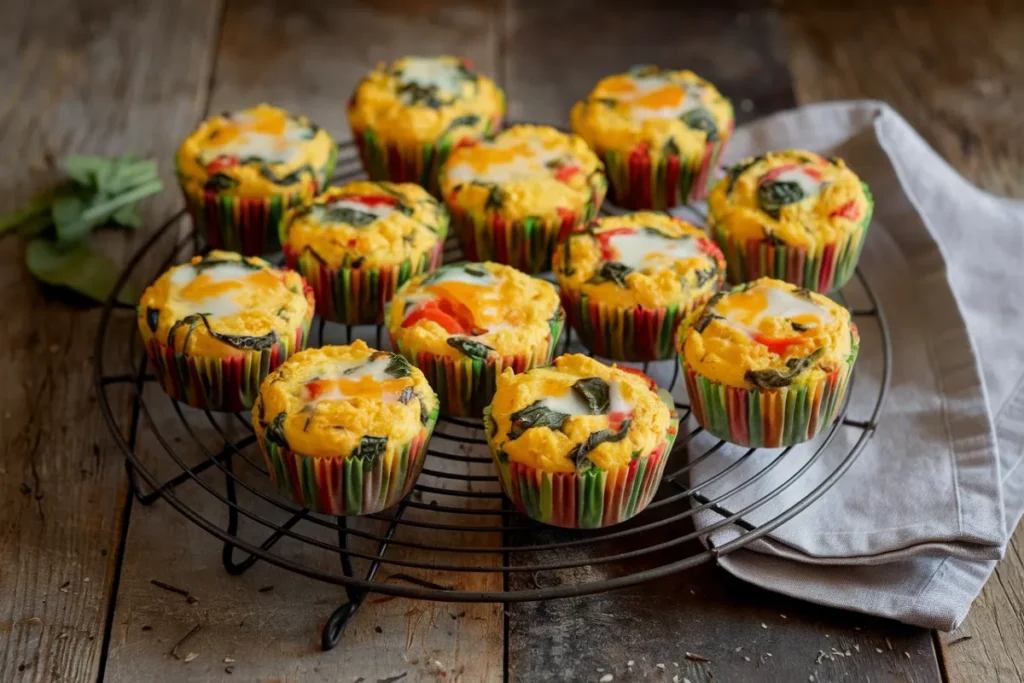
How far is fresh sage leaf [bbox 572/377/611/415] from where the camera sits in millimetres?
2719

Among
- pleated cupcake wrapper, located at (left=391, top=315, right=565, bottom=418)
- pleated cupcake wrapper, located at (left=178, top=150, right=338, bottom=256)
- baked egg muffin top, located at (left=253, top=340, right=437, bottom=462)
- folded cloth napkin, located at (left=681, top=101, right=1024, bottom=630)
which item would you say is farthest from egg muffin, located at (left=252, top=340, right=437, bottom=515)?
pleated cupcake wrapper, located at (left=178, top=150, right=338, bottom=256)

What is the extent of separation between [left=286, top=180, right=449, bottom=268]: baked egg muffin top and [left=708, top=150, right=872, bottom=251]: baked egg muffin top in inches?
32.5

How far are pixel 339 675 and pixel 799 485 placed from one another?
4.05ft

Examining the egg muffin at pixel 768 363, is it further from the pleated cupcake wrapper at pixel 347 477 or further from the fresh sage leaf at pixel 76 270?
the fresh sage leaf at pixel 76 270

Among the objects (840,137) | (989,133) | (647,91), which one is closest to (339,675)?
(647,91)

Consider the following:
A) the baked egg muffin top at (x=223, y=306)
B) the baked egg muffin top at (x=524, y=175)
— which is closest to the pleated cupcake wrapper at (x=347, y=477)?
the baked egg muffin top at (x=223, y=306)

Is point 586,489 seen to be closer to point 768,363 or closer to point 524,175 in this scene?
point 768,363

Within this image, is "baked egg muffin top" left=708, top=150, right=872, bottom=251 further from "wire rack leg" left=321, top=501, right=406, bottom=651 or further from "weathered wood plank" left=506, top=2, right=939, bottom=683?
"wire rack leg" left=321, top=501, right=406, bottom=651

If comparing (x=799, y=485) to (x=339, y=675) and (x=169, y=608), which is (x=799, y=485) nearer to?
(x=339, y=675)

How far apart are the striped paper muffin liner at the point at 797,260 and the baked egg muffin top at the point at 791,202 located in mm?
19

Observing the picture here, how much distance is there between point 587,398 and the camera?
2740 millimetres

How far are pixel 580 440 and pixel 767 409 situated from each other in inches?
20.1

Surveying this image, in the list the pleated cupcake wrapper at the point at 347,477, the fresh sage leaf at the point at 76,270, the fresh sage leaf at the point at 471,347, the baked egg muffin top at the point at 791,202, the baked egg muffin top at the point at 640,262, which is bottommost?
the fresh sage leaf at the point at 76,270

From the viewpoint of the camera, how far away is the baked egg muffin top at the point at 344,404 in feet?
8.62
